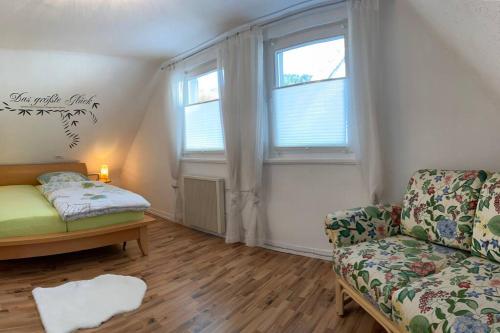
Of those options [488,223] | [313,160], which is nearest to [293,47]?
[313,160]

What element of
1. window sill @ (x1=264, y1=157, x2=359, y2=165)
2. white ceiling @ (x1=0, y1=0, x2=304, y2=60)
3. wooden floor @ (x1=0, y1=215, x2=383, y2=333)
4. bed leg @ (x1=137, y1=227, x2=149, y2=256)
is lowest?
wooden floor @ (x1=0, y1=215, x2=383, y2=333)

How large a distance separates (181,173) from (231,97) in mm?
1414

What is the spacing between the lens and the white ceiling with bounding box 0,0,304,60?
228 cm

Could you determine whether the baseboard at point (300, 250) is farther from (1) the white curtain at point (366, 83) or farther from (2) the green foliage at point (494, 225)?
(2) the green foliage at point (494, 225)

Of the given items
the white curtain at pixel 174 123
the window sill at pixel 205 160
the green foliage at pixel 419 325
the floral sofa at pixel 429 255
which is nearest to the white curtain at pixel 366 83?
the floral sofa at pixel 429 255

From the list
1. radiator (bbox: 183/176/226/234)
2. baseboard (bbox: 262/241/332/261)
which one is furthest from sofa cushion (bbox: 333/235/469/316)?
radiator (bbox: 183/176/226/234)

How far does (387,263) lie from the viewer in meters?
1.42

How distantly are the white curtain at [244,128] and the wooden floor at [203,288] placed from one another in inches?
10.9

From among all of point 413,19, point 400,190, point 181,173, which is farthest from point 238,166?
point 413,19

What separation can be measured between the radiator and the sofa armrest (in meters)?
1.64

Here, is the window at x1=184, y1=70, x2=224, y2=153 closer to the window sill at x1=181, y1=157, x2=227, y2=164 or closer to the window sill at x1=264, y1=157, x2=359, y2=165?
the window sill at x1=181, y1=157, x2=227, y2=164

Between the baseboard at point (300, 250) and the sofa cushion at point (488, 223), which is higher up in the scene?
the sofa cushion at point (488, 223)

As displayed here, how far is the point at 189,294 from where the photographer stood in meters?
2.09

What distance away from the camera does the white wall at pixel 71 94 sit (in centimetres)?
324
